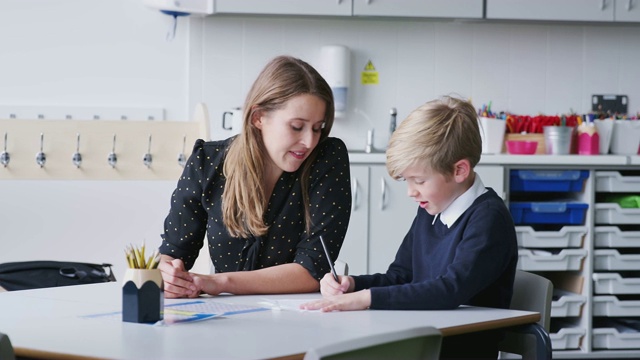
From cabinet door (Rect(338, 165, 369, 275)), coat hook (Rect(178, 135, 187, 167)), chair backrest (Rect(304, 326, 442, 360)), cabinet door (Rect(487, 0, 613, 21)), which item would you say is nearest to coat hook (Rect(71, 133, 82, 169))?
coat hook (Rect(178, 135, 187, 167))

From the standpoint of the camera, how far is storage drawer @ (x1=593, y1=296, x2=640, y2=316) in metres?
4.03

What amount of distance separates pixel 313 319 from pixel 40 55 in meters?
2.75

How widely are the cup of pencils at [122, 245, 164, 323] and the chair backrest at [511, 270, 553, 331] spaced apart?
84 centimetres

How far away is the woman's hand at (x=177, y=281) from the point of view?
1.92 m

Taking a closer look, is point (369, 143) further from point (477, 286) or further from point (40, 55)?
point (477, 286)

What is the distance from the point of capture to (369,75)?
4.34 m

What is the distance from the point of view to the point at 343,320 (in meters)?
1.68

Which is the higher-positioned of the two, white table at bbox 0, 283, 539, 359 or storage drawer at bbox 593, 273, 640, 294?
white table at bbox 0, 283, 539, 359

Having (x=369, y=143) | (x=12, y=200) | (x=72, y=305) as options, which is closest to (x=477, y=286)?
(x=72, y=305)

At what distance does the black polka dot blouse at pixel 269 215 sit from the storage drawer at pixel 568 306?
2.02 m

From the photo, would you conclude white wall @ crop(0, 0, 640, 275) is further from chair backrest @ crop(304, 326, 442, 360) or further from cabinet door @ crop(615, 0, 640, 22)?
chair backrest @ crop(304, 326, 442, 360)

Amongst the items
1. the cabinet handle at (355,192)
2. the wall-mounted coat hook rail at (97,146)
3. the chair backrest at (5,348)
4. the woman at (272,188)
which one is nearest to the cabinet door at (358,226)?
the cabinet handle at (355,192)

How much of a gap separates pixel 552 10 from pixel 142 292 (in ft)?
9.95

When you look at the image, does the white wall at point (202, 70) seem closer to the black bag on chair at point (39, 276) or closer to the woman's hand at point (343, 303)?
the black bag on chair at point (39, 276)
